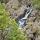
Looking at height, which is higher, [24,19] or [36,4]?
[36,4]

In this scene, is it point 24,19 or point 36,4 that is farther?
point 36,4

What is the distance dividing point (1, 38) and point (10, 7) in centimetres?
269

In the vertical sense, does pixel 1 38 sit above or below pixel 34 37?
above

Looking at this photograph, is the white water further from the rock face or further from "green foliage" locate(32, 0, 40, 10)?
"green foliage" locate(32, 0, 40, 10)

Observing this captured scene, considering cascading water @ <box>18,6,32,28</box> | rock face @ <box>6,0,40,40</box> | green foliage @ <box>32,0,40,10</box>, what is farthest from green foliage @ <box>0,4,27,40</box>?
green foliage @ <box>32,0,40,10</box>

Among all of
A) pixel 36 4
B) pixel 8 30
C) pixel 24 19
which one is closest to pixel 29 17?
pixel 24 19

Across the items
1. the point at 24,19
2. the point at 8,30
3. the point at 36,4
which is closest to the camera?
the point at 8,30

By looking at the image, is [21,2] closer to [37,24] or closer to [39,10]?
[39,10]

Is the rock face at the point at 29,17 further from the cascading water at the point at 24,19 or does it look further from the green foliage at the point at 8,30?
the green foliage at the point at 8,30

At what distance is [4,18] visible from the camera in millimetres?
3877

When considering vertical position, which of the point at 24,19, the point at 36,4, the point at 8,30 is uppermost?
the point at 36,4

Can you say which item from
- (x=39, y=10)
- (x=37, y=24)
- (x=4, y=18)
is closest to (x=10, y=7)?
(x=39, y=10)

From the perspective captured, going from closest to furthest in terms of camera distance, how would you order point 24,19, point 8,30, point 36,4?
1. point 8,30
2. point 24,19
3. point 36,4

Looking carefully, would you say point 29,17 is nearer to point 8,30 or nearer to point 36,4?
point 36,4
